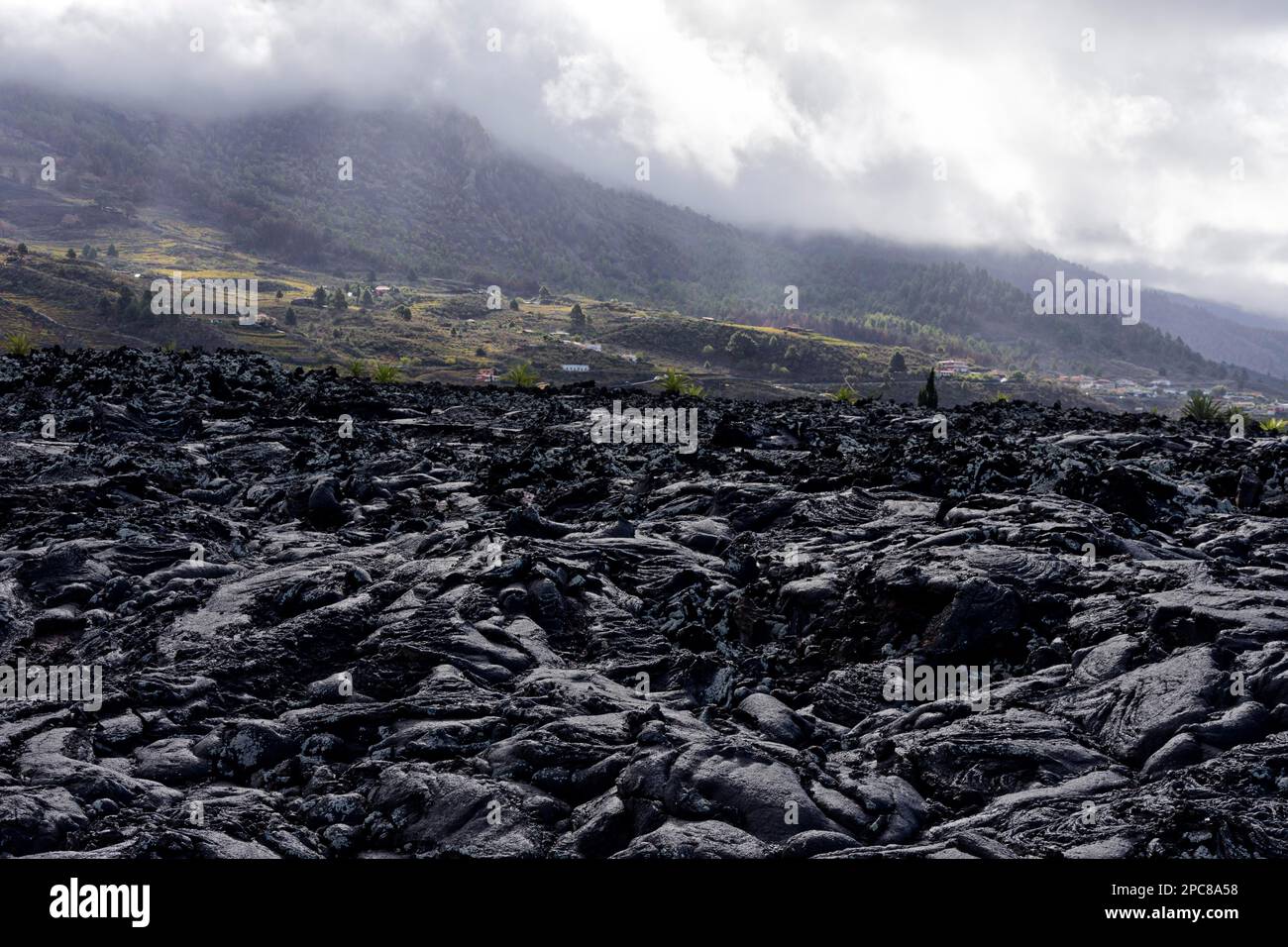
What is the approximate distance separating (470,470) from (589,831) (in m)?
17.9

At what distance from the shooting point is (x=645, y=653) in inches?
594

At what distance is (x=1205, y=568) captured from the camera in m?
15.1

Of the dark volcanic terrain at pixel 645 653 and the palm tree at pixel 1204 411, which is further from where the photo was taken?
the palm tree at pixel 1204 411

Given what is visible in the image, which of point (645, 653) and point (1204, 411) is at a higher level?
point (1204, 411)

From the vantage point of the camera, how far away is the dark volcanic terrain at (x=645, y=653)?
10211mm

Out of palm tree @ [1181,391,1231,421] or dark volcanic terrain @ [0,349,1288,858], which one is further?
palm tree @ [1181,391,1231,421]

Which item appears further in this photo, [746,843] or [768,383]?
[768,383]

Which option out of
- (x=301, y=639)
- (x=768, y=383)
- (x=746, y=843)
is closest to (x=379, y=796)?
(x=746, y=843)

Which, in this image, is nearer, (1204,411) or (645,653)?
(645,653)

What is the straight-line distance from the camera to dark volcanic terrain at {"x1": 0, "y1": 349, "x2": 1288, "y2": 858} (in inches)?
402

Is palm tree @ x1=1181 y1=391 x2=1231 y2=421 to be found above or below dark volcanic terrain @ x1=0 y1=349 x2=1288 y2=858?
above

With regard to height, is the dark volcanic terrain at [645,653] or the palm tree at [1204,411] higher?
the palm tree at [1204,411]
